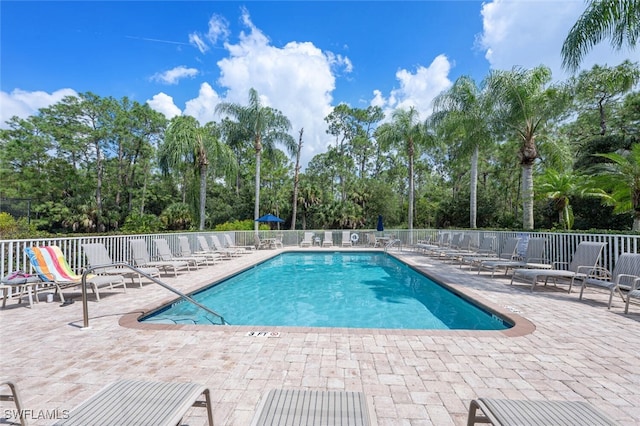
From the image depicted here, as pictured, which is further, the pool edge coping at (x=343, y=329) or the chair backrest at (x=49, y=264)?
the chair backrest at (x=49, y=264)

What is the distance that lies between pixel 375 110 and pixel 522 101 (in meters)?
24.0

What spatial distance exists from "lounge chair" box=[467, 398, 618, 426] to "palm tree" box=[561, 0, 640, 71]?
10.7m

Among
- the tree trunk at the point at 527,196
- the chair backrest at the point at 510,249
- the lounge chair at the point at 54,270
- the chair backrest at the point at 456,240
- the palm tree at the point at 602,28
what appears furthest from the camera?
the chair backrest at the point at 456,240

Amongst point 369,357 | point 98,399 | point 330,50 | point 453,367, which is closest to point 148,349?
point 98,399

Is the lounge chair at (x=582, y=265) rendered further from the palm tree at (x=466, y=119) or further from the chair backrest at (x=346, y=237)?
the chair backrest at (x=346, y=237)

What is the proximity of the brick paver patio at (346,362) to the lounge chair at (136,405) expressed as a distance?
1.97ft

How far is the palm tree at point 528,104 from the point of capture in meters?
13.0

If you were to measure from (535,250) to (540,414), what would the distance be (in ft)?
27.2

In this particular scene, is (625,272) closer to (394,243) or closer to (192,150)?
(394,243)

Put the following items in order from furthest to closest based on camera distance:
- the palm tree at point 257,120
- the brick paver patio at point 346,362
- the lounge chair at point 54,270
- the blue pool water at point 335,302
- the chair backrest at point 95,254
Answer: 1. the palm tree at point 257,120
2. the chair backrest at point 95,254
3. the blue pool water at point 335,302
4. the lounge chair at point 54,270
5. the brick paver patio at point 346,362

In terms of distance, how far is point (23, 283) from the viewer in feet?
17.8

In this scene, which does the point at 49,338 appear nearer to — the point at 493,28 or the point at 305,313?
the point at 305,313

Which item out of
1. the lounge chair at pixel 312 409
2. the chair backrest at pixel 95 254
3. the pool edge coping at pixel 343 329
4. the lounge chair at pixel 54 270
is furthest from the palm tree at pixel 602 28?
the chair backrest at pixel 95 254

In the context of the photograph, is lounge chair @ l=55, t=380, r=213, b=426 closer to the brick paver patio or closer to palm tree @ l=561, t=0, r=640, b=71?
the brick paver patio
